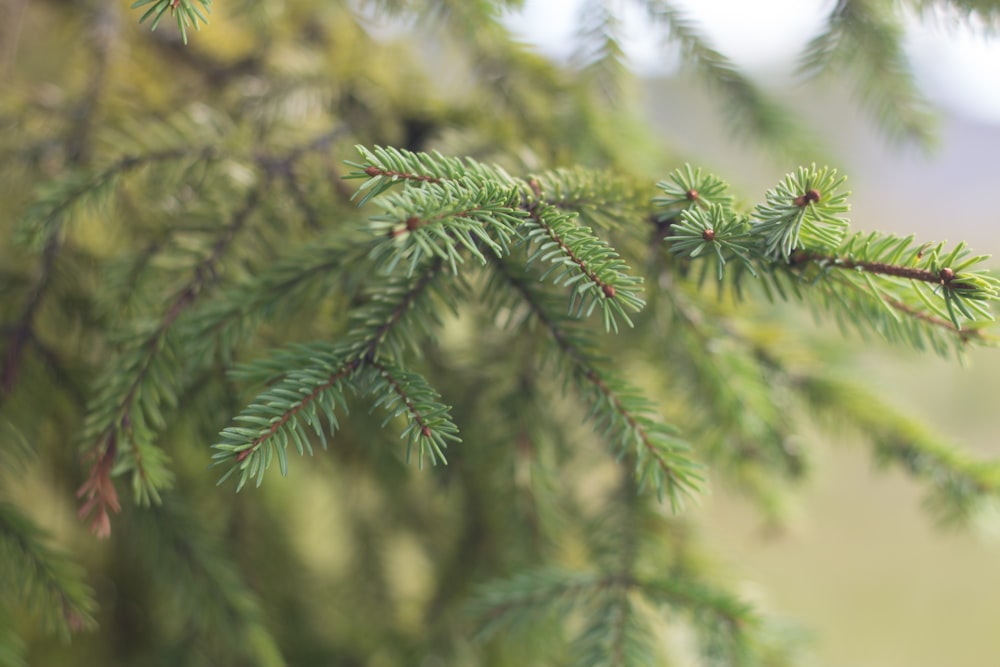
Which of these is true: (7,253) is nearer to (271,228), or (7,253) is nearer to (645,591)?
(271,228)

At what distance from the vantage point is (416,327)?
361mm

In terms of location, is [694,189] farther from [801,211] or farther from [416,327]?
[416,327]

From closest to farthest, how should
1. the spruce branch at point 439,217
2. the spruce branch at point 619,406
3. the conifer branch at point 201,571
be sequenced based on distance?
the spruce branch at point 439,217 < the spruce branch at point 619,406 < the conifer branch at point 201,571

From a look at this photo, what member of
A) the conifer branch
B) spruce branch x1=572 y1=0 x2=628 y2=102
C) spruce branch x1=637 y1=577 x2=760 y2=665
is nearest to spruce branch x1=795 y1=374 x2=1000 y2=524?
spruce branch x1=637 y1=577 x2=760 y2=665

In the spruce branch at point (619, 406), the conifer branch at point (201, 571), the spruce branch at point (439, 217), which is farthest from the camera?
the conifer branch at point (201, 571)

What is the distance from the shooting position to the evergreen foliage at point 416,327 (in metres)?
0.30

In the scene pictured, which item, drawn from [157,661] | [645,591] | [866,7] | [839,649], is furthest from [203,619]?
[839,649]

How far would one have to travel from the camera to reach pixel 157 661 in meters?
0.59

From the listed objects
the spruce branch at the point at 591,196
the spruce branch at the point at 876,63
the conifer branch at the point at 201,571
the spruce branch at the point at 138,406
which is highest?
the spruce branch at the point at 876,63

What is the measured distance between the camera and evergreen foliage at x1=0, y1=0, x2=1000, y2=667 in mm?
303

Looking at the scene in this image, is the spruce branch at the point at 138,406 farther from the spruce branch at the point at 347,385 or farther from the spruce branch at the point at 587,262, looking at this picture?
the spruce branch at the point at 587,262

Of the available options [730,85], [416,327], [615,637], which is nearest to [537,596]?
[615,637]

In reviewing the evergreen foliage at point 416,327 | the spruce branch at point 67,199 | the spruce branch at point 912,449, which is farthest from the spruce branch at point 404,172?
the spruce branch at point 912,449

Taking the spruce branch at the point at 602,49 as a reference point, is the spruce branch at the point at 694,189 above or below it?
below
